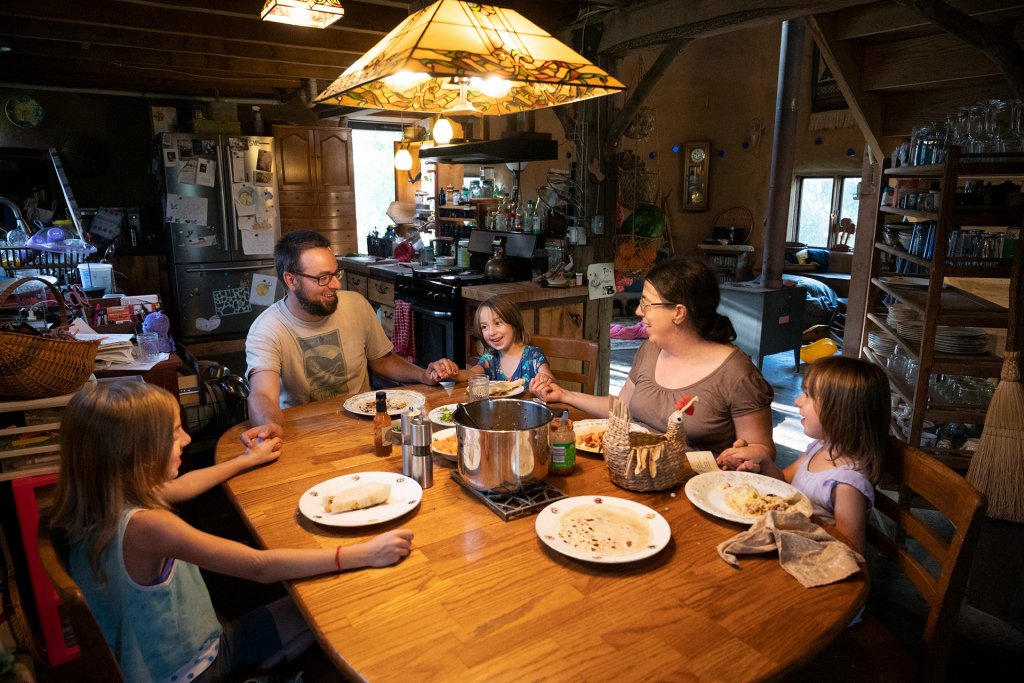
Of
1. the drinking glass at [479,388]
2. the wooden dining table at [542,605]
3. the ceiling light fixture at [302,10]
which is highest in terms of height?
the ceiling light fixture at [302,10]

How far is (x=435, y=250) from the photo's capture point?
243 inches

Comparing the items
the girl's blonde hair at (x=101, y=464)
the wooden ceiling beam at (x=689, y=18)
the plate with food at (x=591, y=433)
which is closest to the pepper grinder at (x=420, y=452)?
the plate with food at (x=591, y=433)

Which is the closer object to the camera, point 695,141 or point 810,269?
point 810,269

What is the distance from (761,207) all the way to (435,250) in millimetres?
6177

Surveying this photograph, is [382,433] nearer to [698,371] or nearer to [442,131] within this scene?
[698,371]

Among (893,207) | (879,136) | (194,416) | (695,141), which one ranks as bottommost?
(194,416)

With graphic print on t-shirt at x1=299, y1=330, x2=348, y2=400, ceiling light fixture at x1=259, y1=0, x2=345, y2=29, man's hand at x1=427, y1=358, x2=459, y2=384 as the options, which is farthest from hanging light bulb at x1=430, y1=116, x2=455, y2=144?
man's hand at x1=427, y1=358, x2=459, y2=384

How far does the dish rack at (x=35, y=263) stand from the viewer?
4062 mm

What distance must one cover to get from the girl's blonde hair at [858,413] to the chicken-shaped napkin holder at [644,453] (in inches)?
13.5

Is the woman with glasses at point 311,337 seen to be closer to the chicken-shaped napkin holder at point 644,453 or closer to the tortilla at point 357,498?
the tortilla at point 357,498

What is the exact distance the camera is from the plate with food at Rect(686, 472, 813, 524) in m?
1.50

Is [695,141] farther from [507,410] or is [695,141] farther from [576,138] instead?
[507,410]

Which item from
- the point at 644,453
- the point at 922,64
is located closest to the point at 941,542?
the point at 644,453

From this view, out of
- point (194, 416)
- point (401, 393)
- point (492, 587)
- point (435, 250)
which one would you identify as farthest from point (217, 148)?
point (492, 587)
